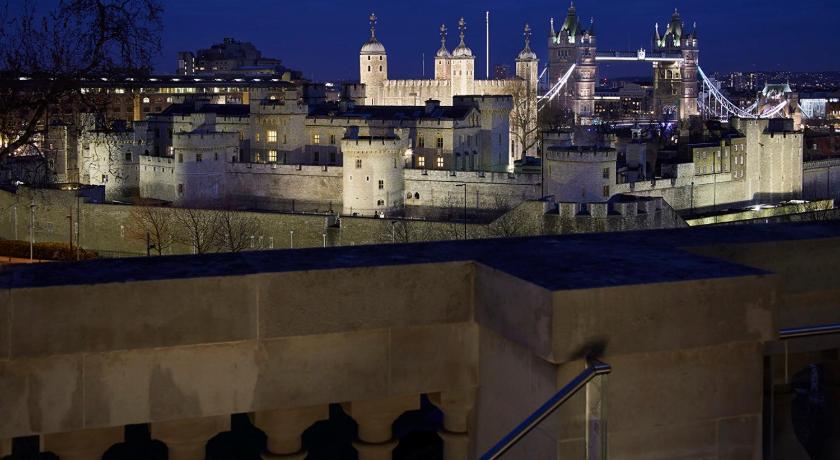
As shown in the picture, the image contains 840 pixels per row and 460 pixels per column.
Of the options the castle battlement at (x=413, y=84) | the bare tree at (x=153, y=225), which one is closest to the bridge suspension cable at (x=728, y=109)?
the castle battlement at (x=413, y=84)

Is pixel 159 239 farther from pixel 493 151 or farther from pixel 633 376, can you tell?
pixel 633 376

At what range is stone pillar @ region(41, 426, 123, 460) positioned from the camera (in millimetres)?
3428

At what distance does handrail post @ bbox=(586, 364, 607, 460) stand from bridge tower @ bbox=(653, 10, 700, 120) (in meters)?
115

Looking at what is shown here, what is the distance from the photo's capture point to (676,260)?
3723 millimetres

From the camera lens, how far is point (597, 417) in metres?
3.22

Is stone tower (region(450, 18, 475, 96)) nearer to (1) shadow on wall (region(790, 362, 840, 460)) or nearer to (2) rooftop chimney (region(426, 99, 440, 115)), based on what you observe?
(2) rooftop chimney (region(426, 99, 440, 115))

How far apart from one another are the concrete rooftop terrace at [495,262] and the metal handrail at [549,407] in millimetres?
252

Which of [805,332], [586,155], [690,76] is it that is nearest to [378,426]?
[805,332]

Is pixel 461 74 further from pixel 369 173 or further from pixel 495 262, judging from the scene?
pixel 495 262

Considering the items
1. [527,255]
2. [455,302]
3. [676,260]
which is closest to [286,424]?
[455,302]

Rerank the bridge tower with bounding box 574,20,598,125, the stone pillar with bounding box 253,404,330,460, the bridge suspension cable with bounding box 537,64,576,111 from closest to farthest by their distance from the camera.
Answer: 1. the stone pillar with bounding box 253,404,330,460
2. the bridge suspension cable with bounding box 537,64,576,111
3. the bridge tower with bounding box 574,20,598,125

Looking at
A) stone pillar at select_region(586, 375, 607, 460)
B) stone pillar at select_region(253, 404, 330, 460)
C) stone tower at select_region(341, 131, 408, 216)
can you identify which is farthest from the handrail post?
stone tower at select_region(341, 131, 408, 216)

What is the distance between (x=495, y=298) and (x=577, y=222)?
87.8 ft

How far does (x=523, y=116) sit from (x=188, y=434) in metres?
67.5
